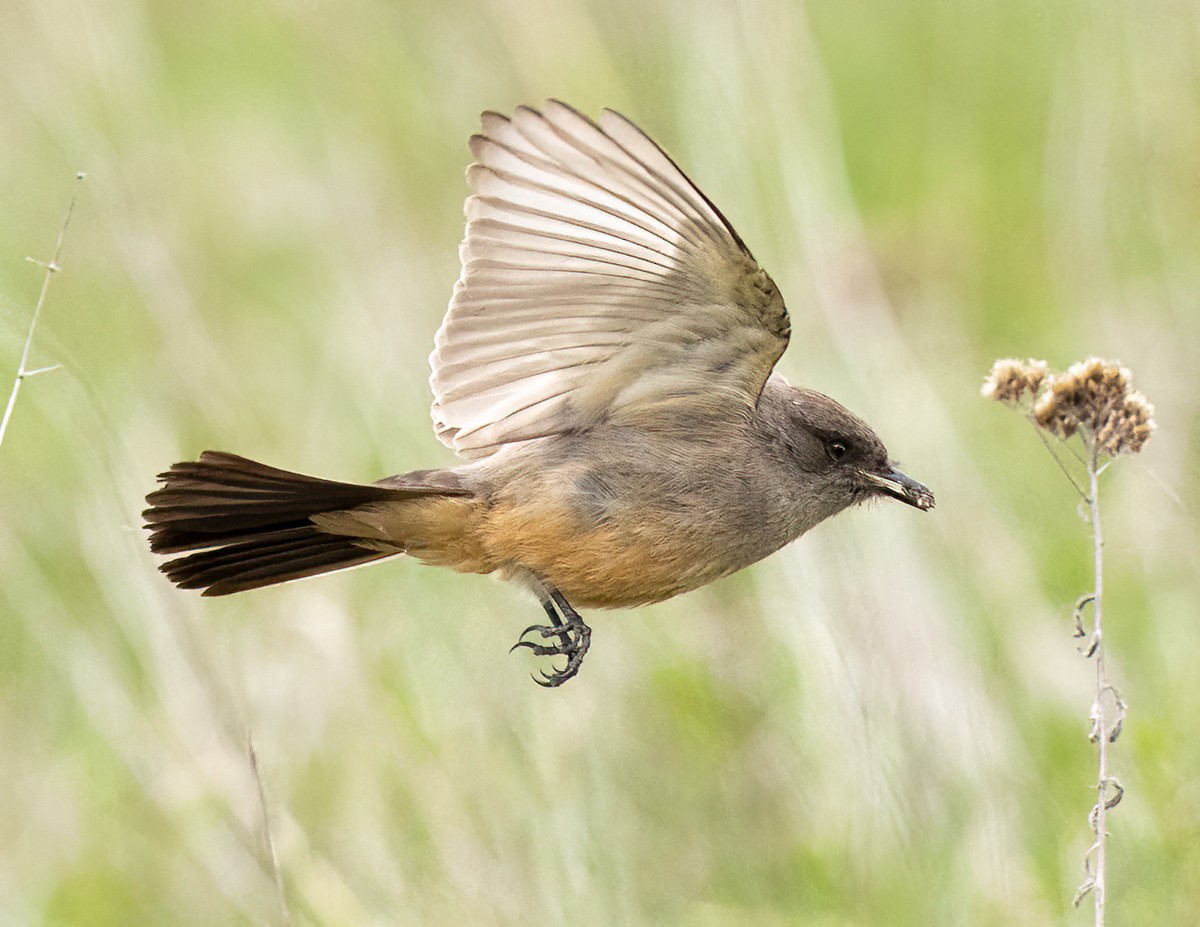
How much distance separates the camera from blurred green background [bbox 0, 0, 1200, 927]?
16.0 ft

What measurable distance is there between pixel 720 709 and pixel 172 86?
442 centimetres

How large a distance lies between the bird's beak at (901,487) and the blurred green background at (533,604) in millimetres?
342

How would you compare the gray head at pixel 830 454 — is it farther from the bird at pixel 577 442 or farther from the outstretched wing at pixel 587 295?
the outstretched wing at pixel 587 295

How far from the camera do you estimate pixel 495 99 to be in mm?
→ 7426

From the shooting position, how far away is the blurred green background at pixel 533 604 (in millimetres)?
4875

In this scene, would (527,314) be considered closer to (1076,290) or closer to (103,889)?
(103,889)

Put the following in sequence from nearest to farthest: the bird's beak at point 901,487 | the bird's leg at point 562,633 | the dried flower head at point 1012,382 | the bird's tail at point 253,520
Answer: the dried flower head at point 1012,382, the bird's tail at point 253,520, the bird's leg at point 562,633, the bird's beak at point 901,487

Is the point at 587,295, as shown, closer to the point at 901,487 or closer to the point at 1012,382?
the point at 1012,382

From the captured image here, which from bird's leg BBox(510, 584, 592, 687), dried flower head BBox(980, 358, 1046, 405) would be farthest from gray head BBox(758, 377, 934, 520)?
dried flower head BBox(980, 358, 1046, 405)

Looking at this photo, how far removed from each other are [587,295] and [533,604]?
957 mm

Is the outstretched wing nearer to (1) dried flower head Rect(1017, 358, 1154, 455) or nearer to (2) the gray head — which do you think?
(2) the gray head

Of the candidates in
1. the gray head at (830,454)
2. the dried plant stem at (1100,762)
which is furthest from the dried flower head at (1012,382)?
the gray head at (830,454)

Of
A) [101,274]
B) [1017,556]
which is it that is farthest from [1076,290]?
[101,274]

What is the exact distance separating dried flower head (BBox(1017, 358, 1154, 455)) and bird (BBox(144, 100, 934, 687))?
0.69 m
